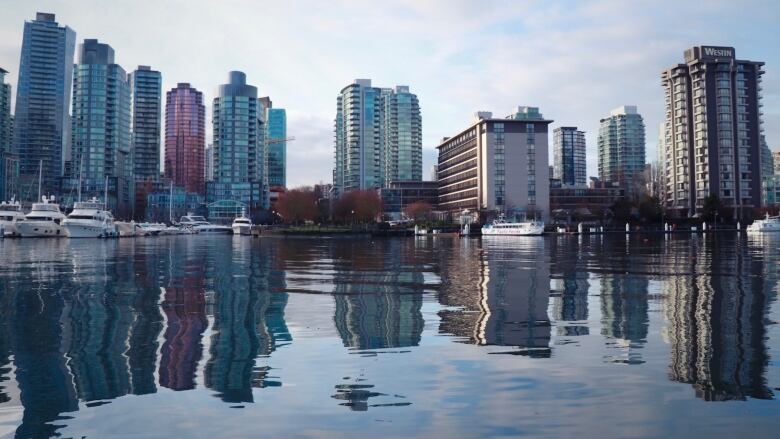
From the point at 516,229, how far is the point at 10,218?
254ft

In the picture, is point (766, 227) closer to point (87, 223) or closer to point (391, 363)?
point (87, 223)

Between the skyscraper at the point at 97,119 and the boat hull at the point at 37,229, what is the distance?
291 feet

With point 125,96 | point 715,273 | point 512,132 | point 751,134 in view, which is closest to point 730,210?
point 751,134

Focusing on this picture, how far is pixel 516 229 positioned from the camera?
102m

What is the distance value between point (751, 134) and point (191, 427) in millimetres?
149695

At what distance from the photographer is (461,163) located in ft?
536

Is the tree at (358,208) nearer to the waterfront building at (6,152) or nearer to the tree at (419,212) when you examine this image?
Answer: the tree at (419,212)

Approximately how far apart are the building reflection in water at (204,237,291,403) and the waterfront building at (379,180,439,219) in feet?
519

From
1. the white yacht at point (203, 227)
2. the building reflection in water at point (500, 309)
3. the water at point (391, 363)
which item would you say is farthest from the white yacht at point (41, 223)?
the building reflection in water at point (500, 309)

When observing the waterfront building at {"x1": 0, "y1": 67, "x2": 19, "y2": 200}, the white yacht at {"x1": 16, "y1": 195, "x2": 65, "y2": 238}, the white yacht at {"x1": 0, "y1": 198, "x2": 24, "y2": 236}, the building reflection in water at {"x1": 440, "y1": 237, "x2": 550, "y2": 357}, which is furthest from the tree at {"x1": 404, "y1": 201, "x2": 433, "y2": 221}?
the building reflection in water at {"x1": 440, "y1": 237, "x2": 550, "y2": 357}

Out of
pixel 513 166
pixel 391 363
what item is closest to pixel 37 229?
pixel 391 363

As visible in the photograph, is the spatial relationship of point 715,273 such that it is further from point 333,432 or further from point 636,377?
point 333,432

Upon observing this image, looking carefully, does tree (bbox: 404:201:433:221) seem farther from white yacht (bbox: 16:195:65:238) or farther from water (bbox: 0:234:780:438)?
water (bbox: 0:234:780:438)

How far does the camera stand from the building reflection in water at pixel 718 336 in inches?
310
